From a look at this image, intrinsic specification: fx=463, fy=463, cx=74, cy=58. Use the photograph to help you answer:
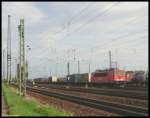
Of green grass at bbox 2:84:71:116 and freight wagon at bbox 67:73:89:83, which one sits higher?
freight wagon at bbox 67:73:89:83

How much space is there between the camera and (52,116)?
20.5m

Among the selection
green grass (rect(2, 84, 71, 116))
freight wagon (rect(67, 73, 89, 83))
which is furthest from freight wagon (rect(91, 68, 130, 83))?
green grass (rect(2, 84, 71, 116))

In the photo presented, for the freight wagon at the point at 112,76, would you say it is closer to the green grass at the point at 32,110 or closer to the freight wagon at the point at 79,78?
the freight wagon at the point at 79,78

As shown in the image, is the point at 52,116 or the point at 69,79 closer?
the point at 52,116

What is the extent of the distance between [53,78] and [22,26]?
121370 mm

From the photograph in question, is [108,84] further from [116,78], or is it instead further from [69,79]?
[69,79]

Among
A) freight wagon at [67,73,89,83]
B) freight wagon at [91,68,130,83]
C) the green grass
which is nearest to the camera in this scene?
the green grass

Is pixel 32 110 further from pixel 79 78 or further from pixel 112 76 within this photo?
pixel 79 78

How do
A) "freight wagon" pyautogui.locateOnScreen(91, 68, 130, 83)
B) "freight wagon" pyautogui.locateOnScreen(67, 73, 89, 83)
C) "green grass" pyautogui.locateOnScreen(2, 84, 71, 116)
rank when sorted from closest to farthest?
"green grass" pyautogui.locateOnScreen(2, 84, 71, 116)
"freight wagon" pyautogui.locateOnScreen(91, 68, 130, 83)
"freight wagon" pyautogui.locateOnScreen(67, 73, 89, 83)

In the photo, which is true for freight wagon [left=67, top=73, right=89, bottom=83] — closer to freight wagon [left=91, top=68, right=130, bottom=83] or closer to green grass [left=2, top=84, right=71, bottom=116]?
freight wagon [left=91, top=68, right=130, bottom=83]

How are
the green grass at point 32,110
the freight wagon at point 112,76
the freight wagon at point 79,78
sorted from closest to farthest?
the green grass at point 32,110, the freight wagon at point 112,76, the freight wagon at point 79,78

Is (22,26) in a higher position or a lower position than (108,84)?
higher

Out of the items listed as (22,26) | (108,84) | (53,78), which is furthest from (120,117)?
(53,78)

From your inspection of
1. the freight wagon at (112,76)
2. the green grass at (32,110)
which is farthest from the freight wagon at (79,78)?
the green grass at (32,110)
